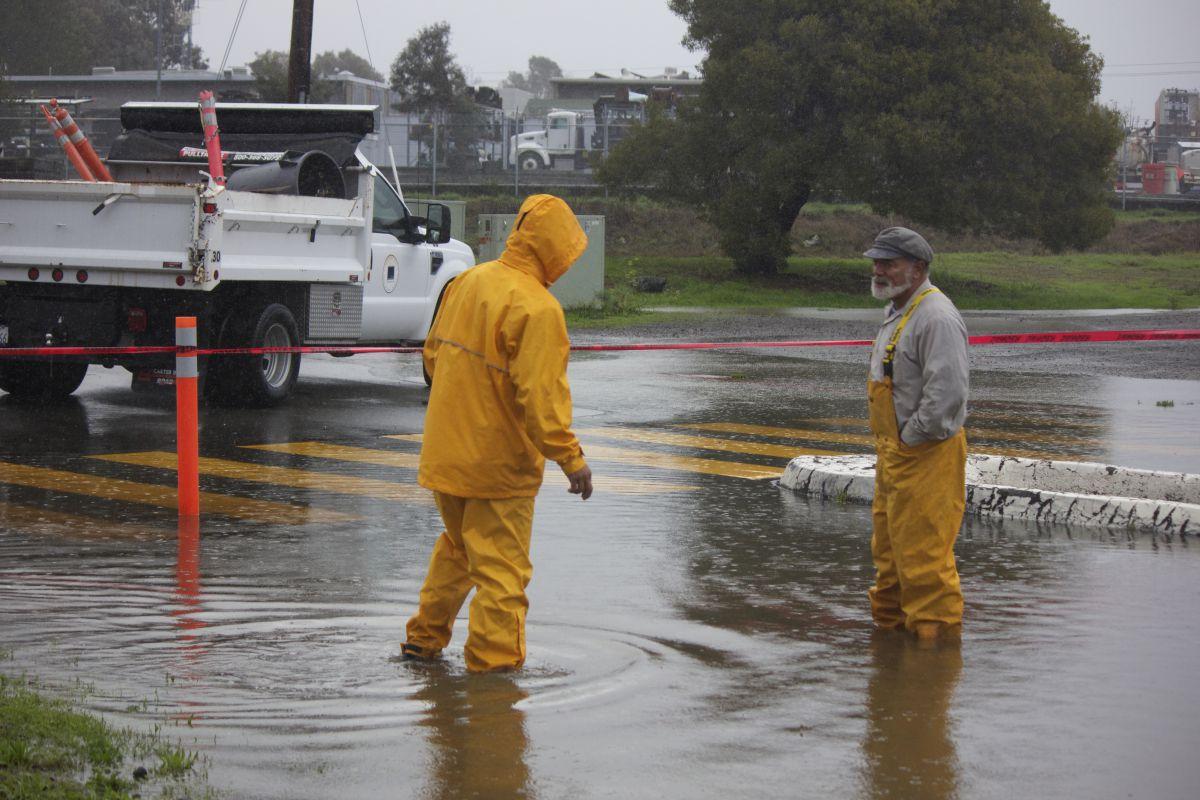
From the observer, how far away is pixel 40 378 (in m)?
14.6

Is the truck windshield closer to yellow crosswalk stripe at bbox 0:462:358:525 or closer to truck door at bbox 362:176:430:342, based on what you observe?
truck door at bbox 362:176:430:342

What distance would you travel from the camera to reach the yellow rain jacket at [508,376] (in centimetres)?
559

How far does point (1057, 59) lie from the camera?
117 feet

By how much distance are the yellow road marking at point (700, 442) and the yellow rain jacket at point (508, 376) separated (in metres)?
6.38

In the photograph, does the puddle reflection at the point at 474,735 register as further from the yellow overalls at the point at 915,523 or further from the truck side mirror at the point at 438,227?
the truck side mirror at the point at 438,227

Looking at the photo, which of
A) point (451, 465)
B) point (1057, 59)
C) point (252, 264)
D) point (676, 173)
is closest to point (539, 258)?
point (451, 465)

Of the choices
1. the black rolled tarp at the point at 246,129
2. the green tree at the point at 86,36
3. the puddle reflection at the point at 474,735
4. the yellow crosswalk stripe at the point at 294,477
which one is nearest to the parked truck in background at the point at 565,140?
the green tree at the point at 86,36

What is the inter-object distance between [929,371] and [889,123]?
2667cm

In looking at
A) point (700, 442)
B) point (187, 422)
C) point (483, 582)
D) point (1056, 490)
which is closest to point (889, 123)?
point (700, 442)

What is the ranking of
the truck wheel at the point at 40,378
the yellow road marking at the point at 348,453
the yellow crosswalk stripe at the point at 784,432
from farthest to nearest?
the truck wheel at the point at 40,378
the yellow crosswalk stripe at the point at 784,432
the yellow road marking at the point at 348,453

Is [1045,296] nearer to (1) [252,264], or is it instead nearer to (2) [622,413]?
(2) [622,413]

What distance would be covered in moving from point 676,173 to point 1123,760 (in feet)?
101

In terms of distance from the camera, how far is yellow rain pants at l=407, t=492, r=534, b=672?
5.62 m

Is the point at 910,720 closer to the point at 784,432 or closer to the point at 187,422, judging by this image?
the point at 187,422
